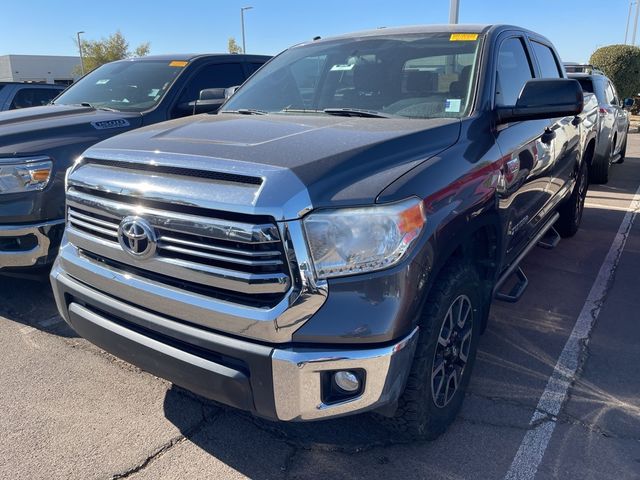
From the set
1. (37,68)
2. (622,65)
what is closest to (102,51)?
(37,68)

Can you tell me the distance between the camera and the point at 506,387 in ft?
10.1

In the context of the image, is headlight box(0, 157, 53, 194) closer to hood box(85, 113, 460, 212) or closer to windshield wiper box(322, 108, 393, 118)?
hood box(85, 113, 460, 212)

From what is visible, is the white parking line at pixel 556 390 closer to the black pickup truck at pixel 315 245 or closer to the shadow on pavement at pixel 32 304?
the black pickup truck at pixel 315 245

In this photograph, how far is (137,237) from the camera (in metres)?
2.21

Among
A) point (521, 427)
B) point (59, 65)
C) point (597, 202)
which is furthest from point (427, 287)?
point (59, 65)

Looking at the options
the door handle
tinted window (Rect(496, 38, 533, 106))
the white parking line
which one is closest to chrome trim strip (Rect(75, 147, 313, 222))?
the white parking line

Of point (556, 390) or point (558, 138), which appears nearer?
point (556, 390)

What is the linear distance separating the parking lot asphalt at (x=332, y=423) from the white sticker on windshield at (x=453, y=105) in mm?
1528

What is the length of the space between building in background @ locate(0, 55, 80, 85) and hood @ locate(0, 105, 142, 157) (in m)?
49.2

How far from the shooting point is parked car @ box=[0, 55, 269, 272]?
3639mm

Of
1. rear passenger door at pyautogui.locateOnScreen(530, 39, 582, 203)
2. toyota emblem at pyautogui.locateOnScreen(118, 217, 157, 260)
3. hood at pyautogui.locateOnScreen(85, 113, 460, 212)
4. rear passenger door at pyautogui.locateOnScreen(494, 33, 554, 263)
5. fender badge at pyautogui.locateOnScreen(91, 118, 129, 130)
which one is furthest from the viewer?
fender badge at pyautogui.locateOnScreen(91, 118, 129, 130)

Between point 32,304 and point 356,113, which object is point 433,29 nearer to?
point 356,113

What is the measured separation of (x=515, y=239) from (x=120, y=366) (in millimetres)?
2565

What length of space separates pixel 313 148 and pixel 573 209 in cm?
439
